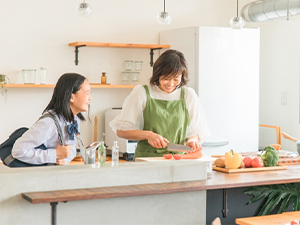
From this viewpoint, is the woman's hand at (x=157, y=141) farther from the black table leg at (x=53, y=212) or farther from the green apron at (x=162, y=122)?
the black table leg at (x=53, y=212)

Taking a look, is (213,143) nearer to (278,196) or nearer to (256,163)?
(256,163)

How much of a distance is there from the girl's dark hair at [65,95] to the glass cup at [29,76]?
223cm

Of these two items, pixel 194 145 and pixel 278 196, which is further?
pixel 194 145

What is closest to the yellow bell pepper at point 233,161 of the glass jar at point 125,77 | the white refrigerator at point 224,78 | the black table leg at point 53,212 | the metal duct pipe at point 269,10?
the black table leg at point 53,212

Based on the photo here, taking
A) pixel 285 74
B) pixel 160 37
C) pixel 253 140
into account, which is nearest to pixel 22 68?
pixel 160 37

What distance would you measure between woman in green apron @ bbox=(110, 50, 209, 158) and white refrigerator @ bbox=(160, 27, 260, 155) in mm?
1990

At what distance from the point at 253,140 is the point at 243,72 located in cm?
75

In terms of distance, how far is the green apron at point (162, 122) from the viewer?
352 centimetres

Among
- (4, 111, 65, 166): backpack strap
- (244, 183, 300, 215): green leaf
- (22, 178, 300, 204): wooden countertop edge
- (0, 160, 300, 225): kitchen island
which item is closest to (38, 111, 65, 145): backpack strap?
(4, 111, 65, 166): backpack strap

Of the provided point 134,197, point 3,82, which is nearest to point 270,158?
point 134,197

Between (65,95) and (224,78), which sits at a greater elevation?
(224,78)

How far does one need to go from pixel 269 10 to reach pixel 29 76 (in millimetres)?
2470

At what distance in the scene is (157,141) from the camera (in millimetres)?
3326

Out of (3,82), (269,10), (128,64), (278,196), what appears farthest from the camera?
(128,64)
